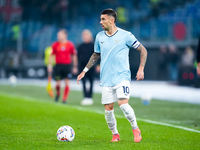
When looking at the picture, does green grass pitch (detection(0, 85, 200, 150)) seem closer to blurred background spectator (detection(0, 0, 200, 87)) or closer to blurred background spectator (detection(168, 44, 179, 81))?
blurred background spectator (detection(0, 0, 200, 87))

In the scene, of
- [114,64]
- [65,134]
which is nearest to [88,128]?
[65,134]

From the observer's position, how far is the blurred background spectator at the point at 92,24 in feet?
117

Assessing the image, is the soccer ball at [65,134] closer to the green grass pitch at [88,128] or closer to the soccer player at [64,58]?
the green grass pitch at [88,128]

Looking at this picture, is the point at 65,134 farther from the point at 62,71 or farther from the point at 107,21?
the point at 62,71

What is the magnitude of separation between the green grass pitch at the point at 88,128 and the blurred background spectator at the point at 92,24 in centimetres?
1826

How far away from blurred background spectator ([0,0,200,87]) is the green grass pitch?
1826cm

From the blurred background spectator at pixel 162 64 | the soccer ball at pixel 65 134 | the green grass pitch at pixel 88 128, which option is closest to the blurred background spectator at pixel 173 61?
the blurred background spectator at pixel 162 64

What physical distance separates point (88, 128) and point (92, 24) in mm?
29819

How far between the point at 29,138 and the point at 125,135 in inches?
65.7

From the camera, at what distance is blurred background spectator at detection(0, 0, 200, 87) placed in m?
35.8

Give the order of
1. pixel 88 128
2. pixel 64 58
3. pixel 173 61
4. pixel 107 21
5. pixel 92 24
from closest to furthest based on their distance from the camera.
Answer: pixel 107 21, pixel 88 128, pixel 64 58, pixel 173 61, pixel 92 24

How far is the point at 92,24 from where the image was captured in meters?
39.1

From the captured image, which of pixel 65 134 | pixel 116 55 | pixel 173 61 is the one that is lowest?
pixel 173 61

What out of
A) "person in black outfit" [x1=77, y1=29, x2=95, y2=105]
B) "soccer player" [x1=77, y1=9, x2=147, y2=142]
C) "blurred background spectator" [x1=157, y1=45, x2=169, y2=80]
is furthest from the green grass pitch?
"blurred background spectator" [x1=157, y1=45, x2=169, y2=80]
